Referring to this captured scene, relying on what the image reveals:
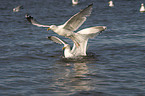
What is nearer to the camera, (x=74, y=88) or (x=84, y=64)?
(x=74, y=88)

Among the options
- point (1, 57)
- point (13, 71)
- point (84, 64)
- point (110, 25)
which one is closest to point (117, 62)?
point (84, 64)

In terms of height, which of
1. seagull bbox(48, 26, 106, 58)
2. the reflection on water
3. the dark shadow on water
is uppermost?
seagull bbox(48, 26, 106, 58)

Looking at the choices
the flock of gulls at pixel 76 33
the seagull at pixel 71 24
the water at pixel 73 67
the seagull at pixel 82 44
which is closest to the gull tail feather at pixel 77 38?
the flock of gulls at pixel 76 33

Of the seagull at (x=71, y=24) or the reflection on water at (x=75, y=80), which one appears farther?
the seagull at (x=71, y=24)

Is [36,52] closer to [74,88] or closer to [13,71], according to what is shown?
[13,71]

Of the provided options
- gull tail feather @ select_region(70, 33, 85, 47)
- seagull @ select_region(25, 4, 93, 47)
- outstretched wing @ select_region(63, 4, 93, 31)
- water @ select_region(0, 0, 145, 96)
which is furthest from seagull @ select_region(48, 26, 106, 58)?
outstretched wing @ select_region(63, 4, 93, 31)

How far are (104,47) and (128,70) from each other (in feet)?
16.6

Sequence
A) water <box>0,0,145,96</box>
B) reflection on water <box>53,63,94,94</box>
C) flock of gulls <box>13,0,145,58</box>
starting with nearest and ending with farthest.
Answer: water <box>0,0,145,96</box>, reflection on water <box>53,63,94,94</box>, flock of gulls <box>13,0,145,58</box>

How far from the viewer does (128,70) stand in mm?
12484

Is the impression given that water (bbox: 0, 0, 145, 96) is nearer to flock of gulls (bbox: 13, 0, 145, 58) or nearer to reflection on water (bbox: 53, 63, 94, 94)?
reflection on water (bbox: 53, 63, 94, 94)

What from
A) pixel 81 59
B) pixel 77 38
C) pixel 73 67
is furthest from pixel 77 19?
pixel 81 59

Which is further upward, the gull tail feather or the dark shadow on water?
the gull tail feather

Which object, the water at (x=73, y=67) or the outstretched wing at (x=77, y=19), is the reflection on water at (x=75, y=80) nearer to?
the water at (x=73, y=67)

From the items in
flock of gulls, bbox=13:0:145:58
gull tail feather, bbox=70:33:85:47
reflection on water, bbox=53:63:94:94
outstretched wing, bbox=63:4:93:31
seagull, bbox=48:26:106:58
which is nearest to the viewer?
reflection on water, bbox=53:63:94:94
